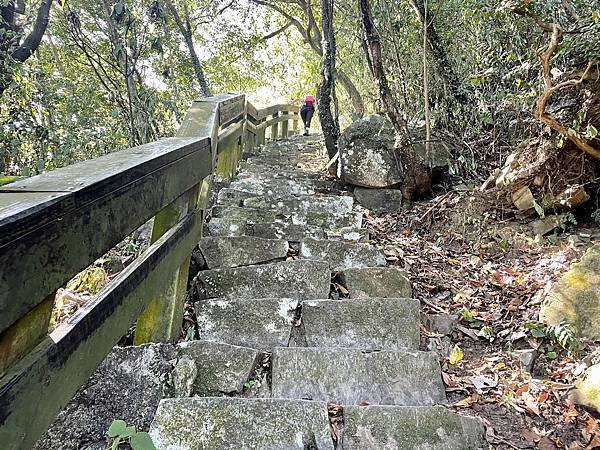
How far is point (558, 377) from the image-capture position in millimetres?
2109

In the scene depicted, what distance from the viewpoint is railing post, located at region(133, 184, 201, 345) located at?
6.68 ft

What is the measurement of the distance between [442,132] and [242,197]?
7.09 feet

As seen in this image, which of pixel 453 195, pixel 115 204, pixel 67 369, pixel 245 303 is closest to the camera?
pixel 67 369

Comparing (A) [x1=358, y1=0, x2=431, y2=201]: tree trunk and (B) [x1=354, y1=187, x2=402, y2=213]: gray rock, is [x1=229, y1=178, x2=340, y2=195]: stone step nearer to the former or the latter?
(B) [x1=354, y1=187, x2=402, y2=213]: gray rock

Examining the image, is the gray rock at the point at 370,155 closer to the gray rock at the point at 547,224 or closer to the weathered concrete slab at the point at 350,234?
the weathered concrete slab at the point at 350,234

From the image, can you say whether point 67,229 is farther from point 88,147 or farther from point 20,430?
point 88,147

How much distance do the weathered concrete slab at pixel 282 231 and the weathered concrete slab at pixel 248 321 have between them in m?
1.19

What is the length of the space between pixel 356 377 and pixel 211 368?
64 cm

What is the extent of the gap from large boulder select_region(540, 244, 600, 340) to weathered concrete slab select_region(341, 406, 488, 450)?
2.98 ft

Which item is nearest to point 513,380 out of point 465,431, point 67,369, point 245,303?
point 465,431

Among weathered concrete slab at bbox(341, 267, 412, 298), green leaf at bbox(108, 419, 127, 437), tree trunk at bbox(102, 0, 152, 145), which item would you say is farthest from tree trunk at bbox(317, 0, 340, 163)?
green leaf at bbox(108, 419, 127, 437)

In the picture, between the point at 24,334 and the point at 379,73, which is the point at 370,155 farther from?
the point at 24,334

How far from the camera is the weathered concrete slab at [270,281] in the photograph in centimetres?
263

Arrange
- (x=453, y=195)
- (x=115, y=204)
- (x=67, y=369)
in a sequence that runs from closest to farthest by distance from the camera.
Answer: (x=67, y=369), (x=115, y=204), (x=453, y=195)
